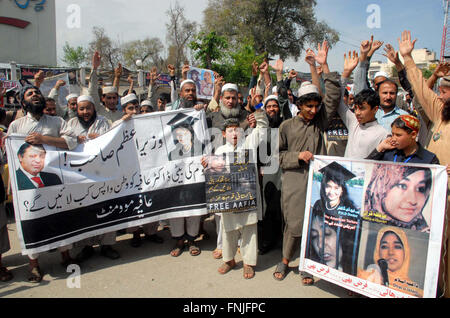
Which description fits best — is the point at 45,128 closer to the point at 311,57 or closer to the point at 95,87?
the point at 95,87

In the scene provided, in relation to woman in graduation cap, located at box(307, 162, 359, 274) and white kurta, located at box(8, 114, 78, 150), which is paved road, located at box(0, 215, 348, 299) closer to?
woman in graduation cap, located at box(307, 162, 359, 274)

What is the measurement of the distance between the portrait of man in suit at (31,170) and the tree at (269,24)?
2776 cm

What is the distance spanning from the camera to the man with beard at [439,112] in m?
2.60

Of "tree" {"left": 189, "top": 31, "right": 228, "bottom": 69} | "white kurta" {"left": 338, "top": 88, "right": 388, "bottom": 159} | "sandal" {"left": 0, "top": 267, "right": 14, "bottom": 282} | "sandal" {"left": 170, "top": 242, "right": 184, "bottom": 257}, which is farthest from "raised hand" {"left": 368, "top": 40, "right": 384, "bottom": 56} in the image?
"tree" {"left": 189, "top": 31, "right": 228, "bottom": 69}

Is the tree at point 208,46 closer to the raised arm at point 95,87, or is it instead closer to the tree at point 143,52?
the raised arm at point 95,87

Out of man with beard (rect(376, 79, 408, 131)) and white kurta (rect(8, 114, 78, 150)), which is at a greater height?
man with beard (rect(376, 79, 408, 131))

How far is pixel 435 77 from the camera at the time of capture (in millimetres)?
3404

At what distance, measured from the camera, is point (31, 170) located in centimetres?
316

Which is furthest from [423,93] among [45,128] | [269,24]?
[269,24]

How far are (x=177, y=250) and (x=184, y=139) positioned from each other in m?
1.39

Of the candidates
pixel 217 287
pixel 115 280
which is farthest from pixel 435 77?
pixel 115 280

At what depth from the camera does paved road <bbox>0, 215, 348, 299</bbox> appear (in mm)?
2980

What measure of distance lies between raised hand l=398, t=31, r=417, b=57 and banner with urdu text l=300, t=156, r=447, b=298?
1429mm

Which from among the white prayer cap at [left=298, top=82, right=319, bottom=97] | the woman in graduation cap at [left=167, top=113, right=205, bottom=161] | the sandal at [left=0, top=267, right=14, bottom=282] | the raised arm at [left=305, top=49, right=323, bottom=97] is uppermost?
the raised arm at [left=305, top=49, right=323, bottom=97]
